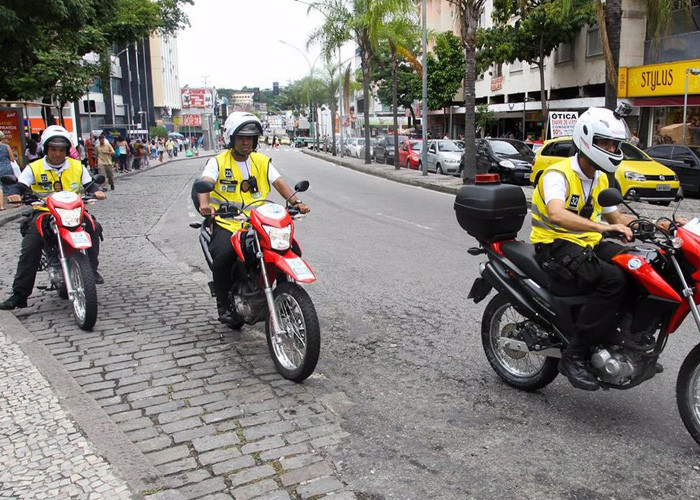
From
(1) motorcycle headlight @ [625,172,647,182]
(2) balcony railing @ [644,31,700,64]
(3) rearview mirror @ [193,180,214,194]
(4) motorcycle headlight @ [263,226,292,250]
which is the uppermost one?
(2) balcony railing @ [644,31,700,64]

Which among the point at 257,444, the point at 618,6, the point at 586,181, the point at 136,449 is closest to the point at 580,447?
the point at 586,181

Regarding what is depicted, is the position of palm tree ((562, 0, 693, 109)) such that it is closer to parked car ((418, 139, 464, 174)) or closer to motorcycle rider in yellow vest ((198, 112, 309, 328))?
parked car ((418, 139, 464, 174))

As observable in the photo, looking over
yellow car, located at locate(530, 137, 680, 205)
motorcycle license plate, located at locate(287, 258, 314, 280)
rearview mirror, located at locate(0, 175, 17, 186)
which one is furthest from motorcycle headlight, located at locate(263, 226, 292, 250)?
yellow car, located at locate(530, 137, 680, 205)

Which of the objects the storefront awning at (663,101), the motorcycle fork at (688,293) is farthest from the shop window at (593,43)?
the motorcycle fork at (688,293)

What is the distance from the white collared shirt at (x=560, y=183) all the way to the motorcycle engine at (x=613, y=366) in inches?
35.4

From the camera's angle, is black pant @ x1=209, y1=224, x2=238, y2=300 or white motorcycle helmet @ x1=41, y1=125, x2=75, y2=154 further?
white motorcycle helmet @ x1=41, y1=125, x2=75, y2=154

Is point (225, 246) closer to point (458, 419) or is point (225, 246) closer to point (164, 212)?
point (458, 419)

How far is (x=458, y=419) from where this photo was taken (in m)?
3.89

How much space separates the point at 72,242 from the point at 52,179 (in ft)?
3.33

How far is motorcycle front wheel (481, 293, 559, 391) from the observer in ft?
13.6

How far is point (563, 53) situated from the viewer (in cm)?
3052

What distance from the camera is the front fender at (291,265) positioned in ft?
13.6

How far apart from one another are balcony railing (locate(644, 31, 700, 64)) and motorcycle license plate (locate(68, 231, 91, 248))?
2086 centimetres

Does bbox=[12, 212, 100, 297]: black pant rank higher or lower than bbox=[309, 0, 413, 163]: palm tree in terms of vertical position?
lower
